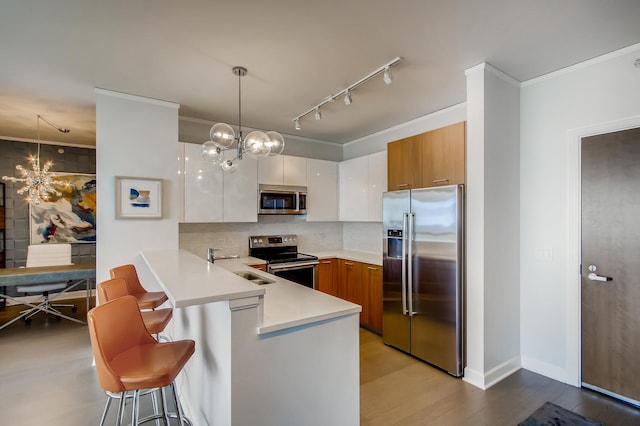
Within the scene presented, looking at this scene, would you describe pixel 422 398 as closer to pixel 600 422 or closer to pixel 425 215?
pixel 600 422

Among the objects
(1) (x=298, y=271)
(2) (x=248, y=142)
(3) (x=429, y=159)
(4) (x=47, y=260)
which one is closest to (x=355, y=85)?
(3) (x=429, y=159)

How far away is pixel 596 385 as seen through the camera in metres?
2.50

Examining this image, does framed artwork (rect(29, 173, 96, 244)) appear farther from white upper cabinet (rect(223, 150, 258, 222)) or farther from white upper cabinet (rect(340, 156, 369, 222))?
white upper cabinet (rect(340, 156, 369, 222))

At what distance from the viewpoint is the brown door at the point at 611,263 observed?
233cm

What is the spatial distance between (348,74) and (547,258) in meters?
2.44

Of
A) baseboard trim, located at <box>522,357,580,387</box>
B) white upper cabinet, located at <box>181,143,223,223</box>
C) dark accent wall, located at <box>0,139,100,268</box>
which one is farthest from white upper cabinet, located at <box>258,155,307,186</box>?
dark accent wall, located at <box>0,139,100,268</box>

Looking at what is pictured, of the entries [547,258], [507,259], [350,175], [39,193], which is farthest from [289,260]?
[39,193]

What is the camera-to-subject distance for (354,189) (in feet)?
15.2

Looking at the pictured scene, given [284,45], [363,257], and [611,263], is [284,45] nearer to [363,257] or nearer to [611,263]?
[363,257]

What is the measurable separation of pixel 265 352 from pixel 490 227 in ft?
7.05

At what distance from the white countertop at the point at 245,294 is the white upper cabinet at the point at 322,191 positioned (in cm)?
240

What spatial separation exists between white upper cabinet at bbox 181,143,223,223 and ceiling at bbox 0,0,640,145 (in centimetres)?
61

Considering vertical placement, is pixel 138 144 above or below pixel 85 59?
below

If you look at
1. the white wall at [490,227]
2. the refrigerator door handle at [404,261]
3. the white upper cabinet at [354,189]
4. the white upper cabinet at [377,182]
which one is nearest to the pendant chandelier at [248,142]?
the refrigerator door handle at [404,261]
